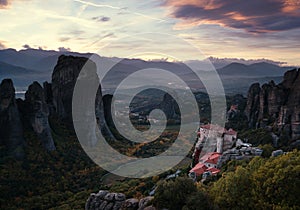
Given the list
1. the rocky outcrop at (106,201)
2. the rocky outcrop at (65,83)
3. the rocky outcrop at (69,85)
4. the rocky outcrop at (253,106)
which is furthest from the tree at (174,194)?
the rocky outcrop at (65,83)

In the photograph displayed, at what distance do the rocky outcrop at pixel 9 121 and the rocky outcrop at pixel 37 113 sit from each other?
6.60 ft

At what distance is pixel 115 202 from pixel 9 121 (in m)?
21.3

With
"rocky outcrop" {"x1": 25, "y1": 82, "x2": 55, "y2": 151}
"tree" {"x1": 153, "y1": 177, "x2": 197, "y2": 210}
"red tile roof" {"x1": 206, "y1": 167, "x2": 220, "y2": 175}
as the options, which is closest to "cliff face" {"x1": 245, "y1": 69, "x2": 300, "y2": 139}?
"red tile roof" {"x1": 206, "y1": 167, "x2": 220, "y2": 175}

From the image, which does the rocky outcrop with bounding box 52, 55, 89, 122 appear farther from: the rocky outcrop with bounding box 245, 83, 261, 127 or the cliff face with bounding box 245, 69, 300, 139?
the cliff face with bounding box 245, 69, 300, 139

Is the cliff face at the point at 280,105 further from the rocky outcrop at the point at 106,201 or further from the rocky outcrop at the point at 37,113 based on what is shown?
the rocky outcrop at the point at 37,113

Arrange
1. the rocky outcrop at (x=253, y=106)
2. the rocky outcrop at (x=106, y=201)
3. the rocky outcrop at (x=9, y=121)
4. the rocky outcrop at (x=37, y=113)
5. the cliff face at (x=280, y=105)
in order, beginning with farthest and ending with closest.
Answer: the rocky outcrop at (x=253, y=106) < the rocky outcrop at (x=37, y=113) < the cliff face at (x=280, y=105) < the rocky outcrop at (x=9, y=121) < the rocky outcrop at (x=106, y=201)

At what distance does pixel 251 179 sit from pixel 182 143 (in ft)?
133

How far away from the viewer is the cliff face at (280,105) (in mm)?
36625

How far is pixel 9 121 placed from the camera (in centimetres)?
3503

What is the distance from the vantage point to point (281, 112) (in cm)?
3894

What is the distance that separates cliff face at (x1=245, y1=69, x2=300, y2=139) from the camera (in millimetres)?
36625

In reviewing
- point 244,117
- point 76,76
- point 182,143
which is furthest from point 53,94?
point 244,117

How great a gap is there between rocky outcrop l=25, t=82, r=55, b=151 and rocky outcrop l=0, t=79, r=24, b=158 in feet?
6.60

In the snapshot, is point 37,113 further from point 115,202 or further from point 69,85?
point 115,202
